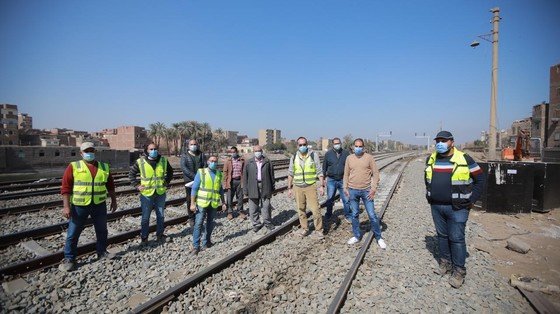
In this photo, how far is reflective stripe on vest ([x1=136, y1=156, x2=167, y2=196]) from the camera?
5883 mm

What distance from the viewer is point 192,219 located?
277 inches

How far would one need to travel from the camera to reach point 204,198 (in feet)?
18.4

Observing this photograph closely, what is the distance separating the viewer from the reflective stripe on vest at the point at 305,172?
253 inches

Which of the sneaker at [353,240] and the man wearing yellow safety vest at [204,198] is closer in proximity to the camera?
the man wearing yellow safety vest at [204,198]

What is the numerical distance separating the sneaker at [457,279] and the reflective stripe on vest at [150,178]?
17.9ft

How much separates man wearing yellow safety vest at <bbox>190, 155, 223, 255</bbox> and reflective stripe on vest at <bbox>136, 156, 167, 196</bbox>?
3.03 ft

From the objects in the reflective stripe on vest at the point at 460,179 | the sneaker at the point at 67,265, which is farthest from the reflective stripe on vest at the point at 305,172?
the sneaker at the point at 67,265

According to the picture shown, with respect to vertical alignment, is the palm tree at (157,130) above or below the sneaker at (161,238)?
above

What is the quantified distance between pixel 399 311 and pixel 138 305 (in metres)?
3.39

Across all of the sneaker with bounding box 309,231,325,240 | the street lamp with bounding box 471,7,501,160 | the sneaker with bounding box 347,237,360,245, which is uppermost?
the street lamp with bounding box 471,7,501,160

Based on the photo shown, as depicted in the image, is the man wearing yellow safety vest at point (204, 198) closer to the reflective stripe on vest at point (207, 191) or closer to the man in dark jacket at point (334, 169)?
the reflective stripe on vest at point (207, 191)

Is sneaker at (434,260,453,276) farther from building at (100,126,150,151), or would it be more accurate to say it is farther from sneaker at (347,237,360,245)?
building at (100,126,150,151)

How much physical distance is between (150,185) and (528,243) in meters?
8.14

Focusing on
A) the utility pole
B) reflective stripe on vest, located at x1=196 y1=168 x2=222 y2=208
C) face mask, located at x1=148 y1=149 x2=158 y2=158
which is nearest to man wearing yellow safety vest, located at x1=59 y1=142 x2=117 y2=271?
face mask, located at x1=148 y1=149 x2=158 y2=158
